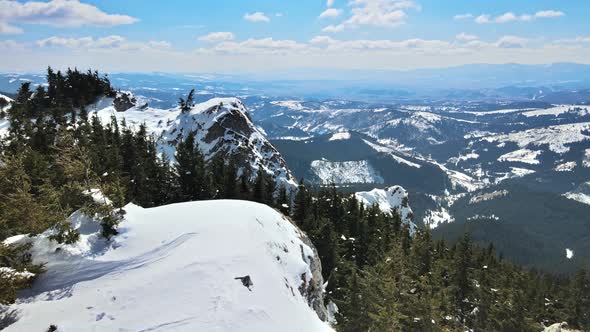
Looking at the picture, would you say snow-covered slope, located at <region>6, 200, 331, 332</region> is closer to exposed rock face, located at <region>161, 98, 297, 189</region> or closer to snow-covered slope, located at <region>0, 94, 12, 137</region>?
exposed rock face, located at <region>161, 98, 297, 189</region>

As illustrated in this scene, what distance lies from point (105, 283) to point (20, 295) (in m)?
4.52

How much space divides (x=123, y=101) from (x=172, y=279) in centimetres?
12129

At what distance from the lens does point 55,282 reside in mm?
20188

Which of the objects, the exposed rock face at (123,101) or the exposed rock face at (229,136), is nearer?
the exposed rock face at (229,136)

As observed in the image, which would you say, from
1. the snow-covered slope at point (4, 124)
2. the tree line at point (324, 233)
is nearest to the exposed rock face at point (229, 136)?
the tree line at point (324, 233)

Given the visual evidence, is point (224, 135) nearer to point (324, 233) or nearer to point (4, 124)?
point (324, 233)

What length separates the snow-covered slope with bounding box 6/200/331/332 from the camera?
16.7 meters

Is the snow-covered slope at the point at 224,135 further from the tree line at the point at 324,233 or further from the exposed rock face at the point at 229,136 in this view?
the tree line at the point at 324,233

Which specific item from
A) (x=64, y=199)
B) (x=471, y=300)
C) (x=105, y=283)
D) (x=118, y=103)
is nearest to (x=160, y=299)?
(x=105, y=283)

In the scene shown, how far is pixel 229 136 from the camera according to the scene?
97312mm

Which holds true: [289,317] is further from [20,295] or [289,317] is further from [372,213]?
[372,213]

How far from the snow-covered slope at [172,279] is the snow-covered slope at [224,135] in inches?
2537

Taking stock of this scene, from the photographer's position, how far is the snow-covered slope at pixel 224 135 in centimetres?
9462

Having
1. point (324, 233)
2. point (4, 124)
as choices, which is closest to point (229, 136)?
point (324, 233)
